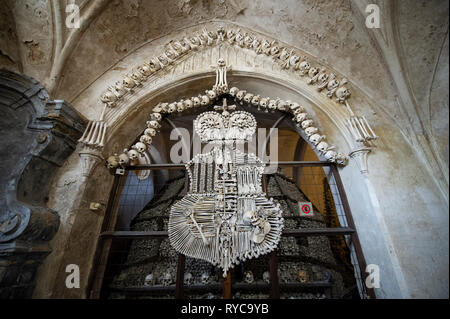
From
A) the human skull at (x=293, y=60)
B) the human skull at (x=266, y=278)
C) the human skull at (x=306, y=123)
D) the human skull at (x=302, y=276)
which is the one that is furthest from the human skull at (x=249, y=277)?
the human skull at (x=293, y=60)

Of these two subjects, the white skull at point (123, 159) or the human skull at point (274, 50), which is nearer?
the white skull at point (123, 159)

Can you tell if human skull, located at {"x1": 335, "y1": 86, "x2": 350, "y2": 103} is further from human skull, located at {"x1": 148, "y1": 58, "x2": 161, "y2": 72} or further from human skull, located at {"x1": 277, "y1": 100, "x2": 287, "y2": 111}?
human skull, located at {"x1": 148, "y1": 58, "x2": 161, "y2": 72}

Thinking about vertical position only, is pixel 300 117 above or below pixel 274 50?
below

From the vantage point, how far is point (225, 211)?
224 centimetres

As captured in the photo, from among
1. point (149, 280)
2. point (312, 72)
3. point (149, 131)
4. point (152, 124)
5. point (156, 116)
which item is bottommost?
point (149, 280)

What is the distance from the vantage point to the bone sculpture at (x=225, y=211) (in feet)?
6.84

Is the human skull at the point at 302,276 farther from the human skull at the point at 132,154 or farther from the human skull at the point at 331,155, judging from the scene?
the human skull at the point at 132,154

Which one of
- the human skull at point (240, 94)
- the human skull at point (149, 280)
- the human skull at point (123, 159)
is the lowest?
the human skull at point (149, 280)

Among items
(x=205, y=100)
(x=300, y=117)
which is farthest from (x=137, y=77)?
(x=300, y=117)

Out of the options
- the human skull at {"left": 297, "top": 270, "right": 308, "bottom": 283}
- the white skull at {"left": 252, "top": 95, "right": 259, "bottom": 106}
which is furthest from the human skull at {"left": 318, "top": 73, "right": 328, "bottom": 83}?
the human skull at {"left": 297, "top": 270, "right": 308, "bottom": 283}

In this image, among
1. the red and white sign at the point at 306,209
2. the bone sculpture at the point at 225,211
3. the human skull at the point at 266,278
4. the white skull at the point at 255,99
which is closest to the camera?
the bone sculpture at the point at 225,211

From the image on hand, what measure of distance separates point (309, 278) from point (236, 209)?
1.52 m

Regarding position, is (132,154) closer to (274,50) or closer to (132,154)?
(132,154)

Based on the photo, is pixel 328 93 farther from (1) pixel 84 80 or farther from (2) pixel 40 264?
(2) pixel 40 264
